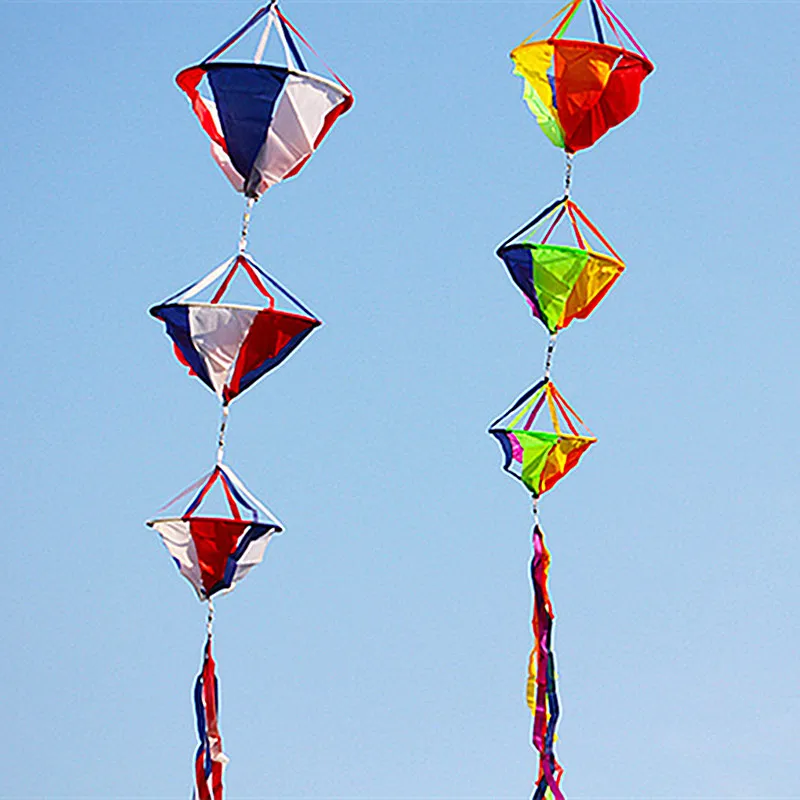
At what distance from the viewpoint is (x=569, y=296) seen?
7.67 meters

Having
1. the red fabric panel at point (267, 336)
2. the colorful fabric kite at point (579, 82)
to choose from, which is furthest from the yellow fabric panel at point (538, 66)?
the red fabric panel at point (267, 336)

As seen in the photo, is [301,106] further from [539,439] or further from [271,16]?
[539,439]

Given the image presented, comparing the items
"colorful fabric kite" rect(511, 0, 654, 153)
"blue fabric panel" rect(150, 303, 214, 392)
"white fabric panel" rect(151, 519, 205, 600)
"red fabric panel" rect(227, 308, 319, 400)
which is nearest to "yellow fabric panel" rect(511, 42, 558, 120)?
"colorful fabric kite" rect(511, 0, 654, 153)

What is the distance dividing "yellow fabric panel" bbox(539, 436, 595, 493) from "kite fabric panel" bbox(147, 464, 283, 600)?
58.2 inches

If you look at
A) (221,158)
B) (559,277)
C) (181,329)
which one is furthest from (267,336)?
(559,277)

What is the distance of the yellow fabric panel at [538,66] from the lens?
7.56m

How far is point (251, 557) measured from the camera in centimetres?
673

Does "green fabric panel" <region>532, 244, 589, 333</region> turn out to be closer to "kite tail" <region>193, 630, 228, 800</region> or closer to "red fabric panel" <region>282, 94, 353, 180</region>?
"red fabric panel" <region>282, 94, 353, 180</region>

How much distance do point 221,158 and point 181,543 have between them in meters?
1.51

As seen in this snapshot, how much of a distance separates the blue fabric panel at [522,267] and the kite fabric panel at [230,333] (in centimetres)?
116

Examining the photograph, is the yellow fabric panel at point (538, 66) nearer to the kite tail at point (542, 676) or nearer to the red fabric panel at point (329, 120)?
the red fabric panel at point (329, 120)

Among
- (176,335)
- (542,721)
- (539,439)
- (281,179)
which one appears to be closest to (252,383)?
(176,335)

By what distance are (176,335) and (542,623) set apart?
2.06m

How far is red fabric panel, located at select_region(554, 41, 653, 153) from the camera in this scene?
24.7 feet
